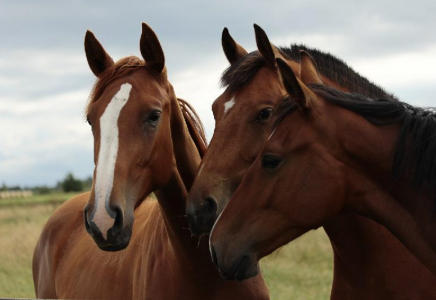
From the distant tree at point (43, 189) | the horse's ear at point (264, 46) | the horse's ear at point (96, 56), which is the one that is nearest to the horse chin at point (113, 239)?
the horse's ear at point (96, 56)

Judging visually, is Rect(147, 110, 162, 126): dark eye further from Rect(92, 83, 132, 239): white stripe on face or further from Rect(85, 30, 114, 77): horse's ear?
Rect(85, 30, 114, 77): horse's ear

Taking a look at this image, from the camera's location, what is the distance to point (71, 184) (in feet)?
138

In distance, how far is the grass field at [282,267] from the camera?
433 inches

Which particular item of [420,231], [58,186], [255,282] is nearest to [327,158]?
[420,231]

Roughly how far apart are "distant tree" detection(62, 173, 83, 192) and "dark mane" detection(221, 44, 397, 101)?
3843cm

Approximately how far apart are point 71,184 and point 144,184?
128 feet

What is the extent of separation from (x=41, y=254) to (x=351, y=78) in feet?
12.3

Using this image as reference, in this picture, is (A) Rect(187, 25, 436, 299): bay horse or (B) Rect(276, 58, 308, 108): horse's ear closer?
(B) Rect(276, 58, 308, 108): horse's ear

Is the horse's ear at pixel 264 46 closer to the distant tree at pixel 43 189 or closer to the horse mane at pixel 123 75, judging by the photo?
the horse mane at pixel 123 75

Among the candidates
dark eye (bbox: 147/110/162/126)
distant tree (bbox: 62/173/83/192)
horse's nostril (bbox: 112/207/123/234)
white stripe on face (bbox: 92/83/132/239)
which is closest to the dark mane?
dark eye (bbox: 147/110/162/126)

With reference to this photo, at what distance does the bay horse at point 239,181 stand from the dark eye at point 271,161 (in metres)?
0.23

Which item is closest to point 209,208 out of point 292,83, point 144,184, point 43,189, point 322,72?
point 144,184

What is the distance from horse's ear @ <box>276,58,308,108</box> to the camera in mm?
3365

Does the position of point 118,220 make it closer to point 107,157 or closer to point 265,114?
point 107,157
